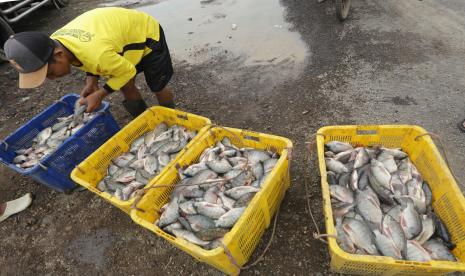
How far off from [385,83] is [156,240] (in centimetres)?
346

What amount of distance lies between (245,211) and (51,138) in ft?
8.76

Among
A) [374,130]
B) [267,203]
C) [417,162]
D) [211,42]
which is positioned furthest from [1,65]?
[417,162]

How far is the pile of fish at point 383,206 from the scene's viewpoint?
1.89 metres

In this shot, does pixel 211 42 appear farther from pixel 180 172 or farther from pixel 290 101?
pixel 180 172

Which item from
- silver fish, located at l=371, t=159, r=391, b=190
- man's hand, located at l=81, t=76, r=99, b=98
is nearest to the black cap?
man's hand, located at l=81, t=76, r=99, b=98

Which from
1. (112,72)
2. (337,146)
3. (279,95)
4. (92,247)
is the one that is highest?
(112,72)

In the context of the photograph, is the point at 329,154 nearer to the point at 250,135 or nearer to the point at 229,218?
the point at 250,135

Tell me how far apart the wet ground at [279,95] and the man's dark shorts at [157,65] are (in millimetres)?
859

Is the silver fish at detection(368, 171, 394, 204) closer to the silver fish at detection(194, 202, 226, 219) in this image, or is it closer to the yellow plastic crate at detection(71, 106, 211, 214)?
the silver fish at detection(194, 202, 226, 219)

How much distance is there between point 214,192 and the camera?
241cm

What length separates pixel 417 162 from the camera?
241 cm

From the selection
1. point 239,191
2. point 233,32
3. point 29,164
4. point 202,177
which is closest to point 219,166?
point 202,177

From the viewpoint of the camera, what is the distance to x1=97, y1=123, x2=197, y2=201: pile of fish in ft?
8.95

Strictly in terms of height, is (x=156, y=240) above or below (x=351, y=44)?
below
